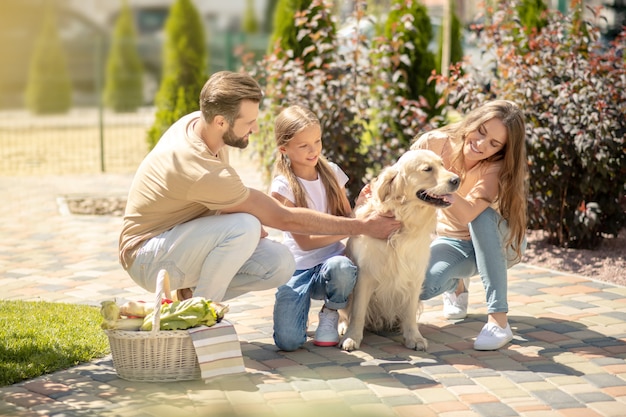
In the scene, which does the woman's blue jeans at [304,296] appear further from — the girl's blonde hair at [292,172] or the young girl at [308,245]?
the girl's blonde hair at [292,172]

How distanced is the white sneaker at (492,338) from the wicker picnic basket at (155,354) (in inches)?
63.3

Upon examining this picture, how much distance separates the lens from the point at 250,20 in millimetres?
28766

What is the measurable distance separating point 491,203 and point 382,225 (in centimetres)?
70

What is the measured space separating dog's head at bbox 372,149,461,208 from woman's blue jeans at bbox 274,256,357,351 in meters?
0.52

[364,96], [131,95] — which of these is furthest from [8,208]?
[131,95]

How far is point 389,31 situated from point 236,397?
6.95 m

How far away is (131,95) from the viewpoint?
2234cm

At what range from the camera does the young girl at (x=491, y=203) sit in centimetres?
480

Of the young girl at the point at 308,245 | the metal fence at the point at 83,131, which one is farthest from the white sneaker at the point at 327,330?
the metal fence at the point at 83,131

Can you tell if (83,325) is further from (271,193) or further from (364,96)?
(364,96)

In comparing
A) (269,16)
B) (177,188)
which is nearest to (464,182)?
(177,188)

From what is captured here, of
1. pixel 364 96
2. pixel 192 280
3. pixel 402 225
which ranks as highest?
pixel 364 96

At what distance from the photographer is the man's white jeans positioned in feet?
14.6

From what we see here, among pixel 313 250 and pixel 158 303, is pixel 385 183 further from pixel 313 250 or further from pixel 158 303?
pixel 158 303
